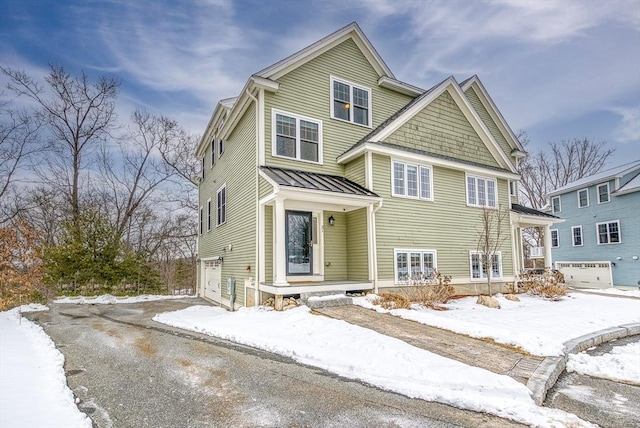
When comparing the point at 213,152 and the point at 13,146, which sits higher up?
the point at 13,146

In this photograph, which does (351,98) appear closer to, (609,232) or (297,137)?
(297,137)

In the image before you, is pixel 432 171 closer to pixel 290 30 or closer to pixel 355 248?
pixel 355 248

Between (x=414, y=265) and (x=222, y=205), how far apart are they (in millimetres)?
7573

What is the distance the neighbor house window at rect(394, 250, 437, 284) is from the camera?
1105cm

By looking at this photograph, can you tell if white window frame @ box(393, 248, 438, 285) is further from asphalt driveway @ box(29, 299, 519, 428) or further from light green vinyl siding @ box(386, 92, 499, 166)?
asphalt driveway @ box(29, 299, 519, 428)

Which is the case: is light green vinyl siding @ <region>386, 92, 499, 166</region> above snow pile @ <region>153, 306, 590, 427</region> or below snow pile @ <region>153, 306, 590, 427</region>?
above

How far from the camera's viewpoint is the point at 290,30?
18.8m

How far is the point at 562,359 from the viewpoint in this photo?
543 centimetres

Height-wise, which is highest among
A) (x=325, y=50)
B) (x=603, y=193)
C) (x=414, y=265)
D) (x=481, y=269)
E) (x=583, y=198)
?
(x=325, y=50)

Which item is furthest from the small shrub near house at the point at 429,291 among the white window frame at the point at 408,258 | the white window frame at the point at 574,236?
the white window frame at the point at 574,236

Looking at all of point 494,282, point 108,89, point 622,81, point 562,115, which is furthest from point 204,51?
point 562,115

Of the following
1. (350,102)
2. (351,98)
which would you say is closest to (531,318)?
(350,102)

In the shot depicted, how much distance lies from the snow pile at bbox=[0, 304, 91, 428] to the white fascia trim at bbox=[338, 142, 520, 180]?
28.1ft

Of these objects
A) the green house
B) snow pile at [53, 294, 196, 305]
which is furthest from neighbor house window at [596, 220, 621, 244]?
snow pile at [53, 294, 196, 305]
